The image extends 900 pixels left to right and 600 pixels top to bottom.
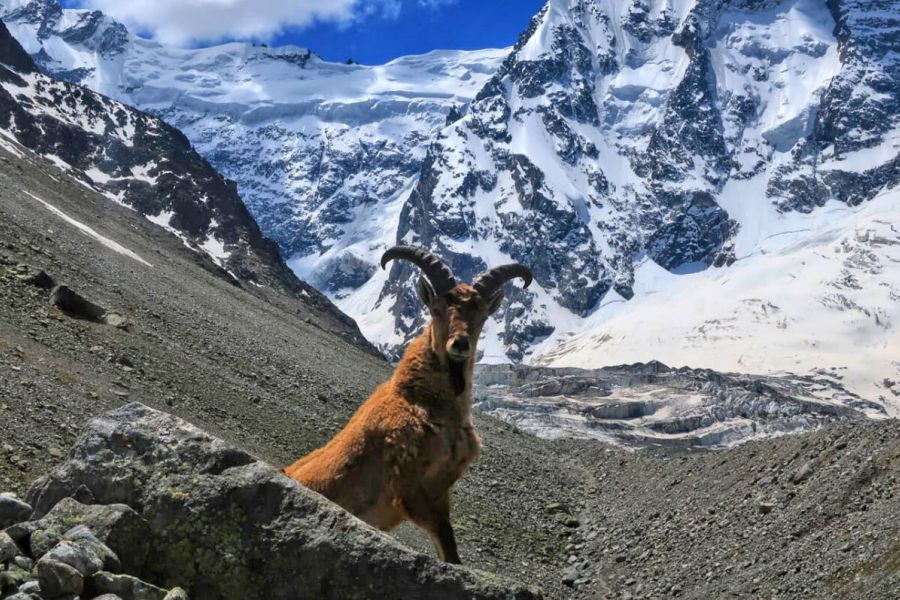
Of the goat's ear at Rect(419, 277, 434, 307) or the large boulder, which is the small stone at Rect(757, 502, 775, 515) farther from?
the large boulder

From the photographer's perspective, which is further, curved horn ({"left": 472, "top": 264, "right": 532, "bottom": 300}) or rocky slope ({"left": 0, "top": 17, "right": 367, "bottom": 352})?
rocky slope ({"left": 0, "top": 17, "right": 367, "bottom": 352})

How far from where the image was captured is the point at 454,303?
13.7 m

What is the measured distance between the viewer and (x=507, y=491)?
37.8 meters

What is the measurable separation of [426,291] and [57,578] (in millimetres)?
6849

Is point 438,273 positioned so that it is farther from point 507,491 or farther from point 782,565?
point 507,491

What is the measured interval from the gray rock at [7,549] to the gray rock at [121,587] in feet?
2.05

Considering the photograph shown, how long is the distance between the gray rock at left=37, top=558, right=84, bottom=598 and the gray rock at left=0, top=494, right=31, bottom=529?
1540mm

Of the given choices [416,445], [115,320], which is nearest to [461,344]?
[416,445]

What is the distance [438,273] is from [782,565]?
9580 mm

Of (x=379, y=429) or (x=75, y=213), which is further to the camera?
(x=75, y=213)

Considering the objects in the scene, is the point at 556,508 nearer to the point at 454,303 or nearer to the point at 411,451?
the point at 454,303

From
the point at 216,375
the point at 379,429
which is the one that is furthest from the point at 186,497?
the point at 216,375

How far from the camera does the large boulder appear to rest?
9156 mm

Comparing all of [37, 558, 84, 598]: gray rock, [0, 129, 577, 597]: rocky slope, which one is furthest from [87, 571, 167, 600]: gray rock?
[0, 129, 577, 597]: rocky slope
